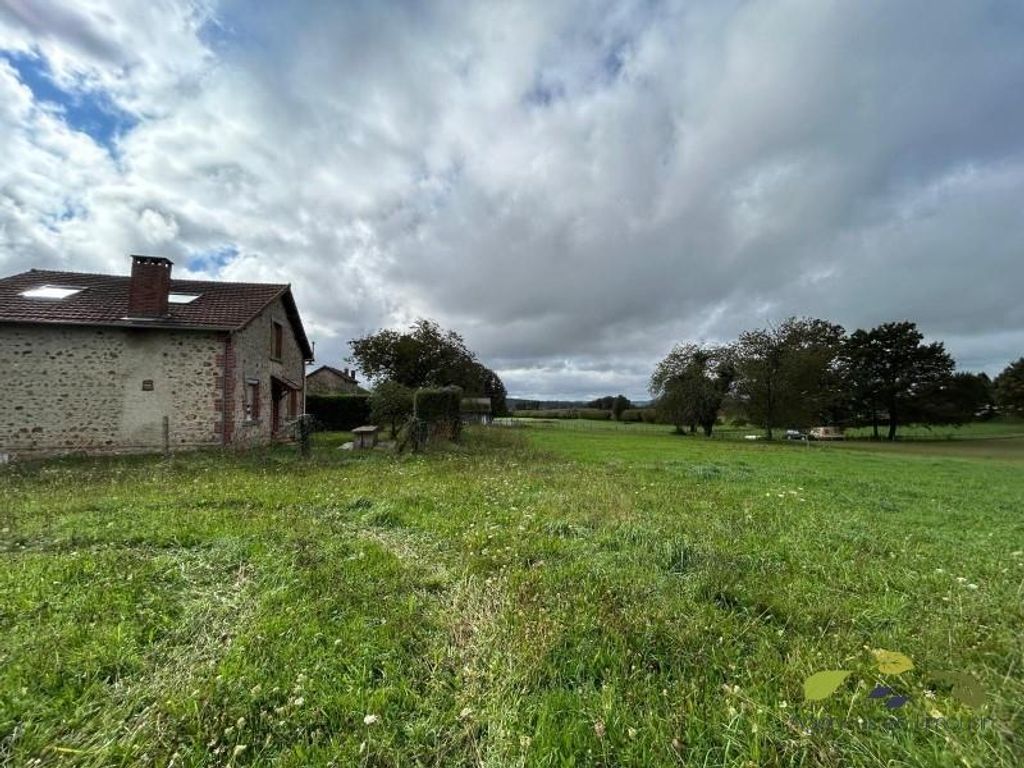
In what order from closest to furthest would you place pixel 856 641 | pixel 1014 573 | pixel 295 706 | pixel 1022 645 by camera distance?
1. pixel 295 706
2. pixel 1022 645
3. pixel 856 641
4. pixel 1014 573

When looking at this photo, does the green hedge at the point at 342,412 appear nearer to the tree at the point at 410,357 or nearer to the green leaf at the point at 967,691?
the tree at the point at 410,357

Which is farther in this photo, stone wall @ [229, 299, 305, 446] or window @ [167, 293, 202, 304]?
window @ [167, 293, 202, 304]

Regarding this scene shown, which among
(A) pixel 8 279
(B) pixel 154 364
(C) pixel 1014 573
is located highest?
(A) pixel 8 279

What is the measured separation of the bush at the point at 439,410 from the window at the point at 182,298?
9232 millimetres

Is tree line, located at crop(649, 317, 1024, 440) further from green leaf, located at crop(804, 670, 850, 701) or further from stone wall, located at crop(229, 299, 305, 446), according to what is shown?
green leaf, located at crop(804, 670, 850, 701)

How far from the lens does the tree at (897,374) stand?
43469 millimetres

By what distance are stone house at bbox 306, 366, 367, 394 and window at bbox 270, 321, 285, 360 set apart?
29259mm

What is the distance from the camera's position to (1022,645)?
2875 millimetres

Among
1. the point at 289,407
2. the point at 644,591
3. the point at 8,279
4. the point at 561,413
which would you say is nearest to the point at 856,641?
the point at 644,591

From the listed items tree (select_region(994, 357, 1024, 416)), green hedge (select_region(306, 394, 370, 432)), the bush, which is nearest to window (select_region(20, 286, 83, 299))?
the bush

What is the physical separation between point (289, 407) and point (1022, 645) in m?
24.4

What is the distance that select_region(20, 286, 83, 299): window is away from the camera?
15609 mm

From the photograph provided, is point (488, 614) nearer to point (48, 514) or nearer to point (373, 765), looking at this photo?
point (373, 765)

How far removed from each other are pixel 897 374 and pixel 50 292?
61253 mm
